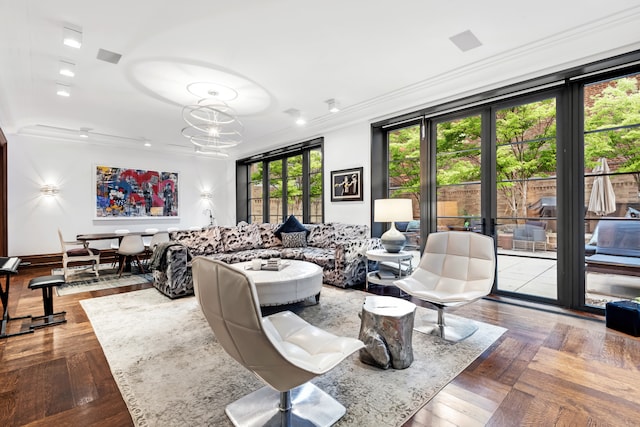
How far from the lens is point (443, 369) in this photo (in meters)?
2.20

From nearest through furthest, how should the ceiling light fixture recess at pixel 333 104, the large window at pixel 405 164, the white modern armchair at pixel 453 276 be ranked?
the white modern armchair at pixel 453 276, the ceiling light fixture recess at pixel 333 104, the large window at pixel 405 164

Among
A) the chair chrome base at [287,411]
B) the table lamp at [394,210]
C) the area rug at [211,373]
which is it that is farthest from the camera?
the table lamp at [394,210]

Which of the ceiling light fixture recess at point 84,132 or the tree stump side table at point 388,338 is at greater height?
A: the ceiling light fixture recess at point 84,132

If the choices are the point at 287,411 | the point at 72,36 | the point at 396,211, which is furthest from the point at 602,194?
the point at 72,36

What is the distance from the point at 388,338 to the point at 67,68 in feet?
14.6

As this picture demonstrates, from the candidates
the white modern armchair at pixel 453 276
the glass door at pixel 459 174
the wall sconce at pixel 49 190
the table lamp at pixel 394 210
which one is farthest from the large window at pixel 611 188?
the wall sconce at pixel 49 190

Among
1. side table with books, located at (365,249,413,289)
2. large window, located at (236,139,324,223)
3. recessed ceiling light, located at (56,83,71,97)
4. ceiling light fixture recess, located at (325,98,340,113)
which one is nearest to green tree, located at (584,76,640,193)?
side table with books, located at (365,249,413,289)

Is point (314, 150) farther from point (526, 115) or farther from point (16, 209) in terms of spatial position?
point (16, 209)

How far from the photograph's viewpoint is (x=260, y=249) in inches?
208

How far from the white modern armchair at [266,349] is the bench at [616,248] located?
336 centimetres

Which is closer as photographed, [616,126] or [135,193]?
[616,126]

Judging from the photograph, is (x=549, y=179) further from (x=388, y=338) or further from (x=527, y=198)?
(x=388, y=338)

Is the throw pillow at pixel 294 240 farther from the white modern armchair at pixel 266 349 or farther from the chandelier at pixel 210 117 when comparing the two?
the white modern armchair at pixel 266 349

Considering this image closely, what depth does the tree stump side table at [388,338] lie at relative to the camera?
7.21 feet
